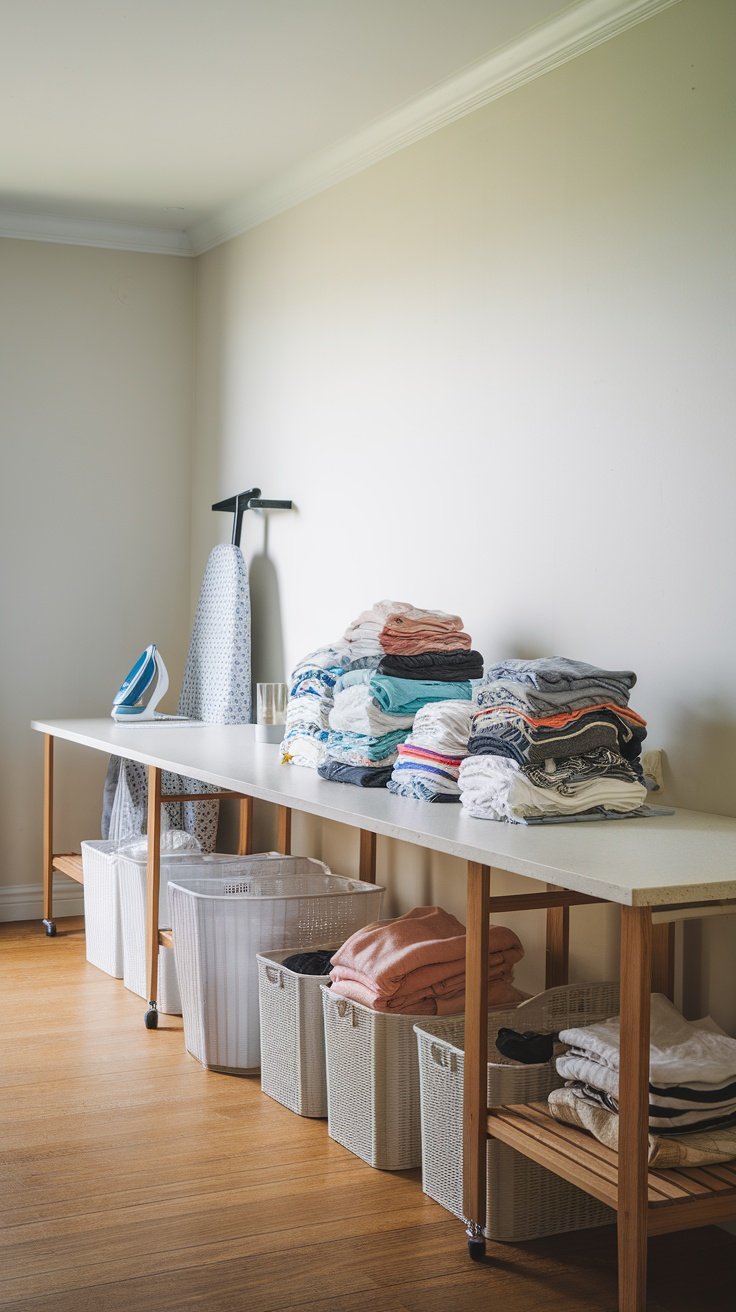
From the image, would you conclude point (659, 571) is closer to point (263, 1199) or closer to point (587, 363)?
point (587, 363)

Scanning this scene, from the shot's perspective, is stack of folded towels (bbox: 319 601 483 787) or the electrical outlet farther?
stack of folded towels (bbox: 319 601 483 787)

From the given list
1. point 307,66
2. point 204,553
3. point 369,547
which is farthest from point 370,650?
point 204,553

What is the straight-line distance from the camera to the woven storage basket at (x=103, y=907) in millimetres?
4137

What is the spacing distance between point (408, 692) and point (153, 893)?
3.61 feet

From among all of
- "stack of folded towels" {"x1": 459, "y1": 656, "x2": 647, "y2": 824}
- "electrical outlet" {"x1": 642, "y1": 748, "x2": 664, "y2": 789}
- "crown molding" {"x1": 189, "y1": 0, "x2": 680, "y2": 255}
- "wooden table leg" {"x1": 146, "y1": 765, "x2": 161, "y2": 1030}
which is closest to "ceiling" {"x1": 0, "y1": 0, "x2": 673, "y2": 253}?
"crown molding" {"x1": 189, "y1": 0, "x2": 680, "y2": 255}

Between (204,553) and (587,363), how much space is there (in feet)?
8.32

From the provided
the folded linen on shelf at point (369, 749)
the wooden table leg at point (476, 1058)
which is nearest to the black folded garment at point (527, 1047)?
the wooden table leg at point (476, 1058)

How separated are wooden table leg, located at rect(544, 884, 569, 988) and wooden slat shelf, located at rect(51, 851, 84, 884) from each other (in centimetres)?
204

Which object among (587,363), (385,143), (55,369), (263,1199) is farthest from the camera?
(55,369)

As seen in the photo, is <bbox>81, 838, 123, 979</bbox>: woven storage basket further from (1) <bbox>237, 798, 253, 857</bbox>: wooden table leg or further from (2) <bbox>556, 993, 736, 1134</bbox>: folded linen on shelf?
(2) <bbox>556, 993, 736, 1134</bbox>: folded linen on shelf

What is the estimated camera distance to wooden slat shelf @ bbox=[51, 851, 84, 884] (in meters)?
4.61

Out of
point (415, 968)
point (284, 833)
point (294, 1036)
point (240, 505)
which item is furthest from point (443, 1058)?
point (240, 505)

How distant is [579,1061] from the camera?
2.23m

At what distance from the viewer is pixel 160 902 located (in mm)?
3924
